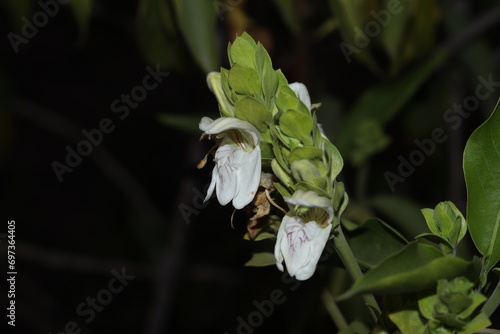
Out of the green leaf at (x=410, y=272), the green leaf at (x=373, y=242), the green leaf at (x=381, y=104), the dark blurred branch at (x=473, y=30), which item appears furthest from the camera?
the dark blurred branch at (x=473, y=30)

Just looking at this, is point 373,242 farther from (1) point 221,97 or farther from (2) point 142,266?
(2) point 142,266

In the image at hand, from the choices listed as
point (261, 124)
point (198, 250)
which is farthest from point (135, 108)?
point (261, 124)

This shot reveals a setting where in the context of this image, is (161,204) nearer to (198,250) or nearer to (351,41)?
(198,250)

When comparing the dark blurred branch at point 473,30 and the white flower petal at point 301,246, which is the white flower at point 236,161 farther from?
the dark blurred branch at point 473,30

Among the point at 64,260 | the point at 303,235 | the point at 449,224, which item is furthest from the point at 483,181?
the point at 64,260

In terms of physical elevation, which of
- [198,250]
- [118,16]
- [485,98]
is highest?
[118,16]

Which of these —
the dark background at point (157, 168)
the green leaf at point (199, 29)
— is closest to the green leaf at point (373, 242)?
the dark background at point (157, 168)

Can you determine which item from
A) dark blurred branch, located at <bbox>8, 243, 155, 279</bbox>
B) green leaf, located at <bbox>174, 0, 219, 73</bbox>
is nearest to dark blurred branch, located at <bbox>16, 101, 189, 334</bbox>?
dark blurred branch, located at <bbox>8, 243, 155, 279</bbox>

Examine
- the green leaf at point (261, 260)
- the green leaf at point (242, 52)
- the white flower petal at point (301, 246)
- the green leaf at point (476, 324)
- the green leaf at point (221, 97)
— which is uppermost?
the green leaf at point (242, 52)
